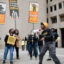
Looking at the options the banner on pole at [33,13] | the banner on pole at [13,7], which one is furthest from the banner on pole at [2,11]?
the banner on pole at [33,13]

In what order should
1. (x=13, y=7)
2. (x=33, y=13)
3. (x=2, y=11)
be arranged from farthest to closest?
(x=33, y=13) → (x=13, y=7) → (x=2, y=11)

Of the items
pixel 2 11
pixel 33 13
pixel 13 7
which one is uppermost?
pixel 13 7

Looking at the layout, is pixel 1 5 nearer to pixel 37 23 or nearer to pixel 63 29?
pixel 37 23

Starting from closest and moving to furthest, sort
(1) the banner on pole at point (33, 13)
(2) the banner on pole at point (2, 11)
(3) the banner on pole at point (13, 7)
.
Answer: (2) the banner on pole at point (2, 11)
(3) the banner on pole at point (13, 7)
(1) the banner on pole at point (33, 13)

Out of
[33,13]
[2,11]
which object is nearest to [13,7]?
[2,11]

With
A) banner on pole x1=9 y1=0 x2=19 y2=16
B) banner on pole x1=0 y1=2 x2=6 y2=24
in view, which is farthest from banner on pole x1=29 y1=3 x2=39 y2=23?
banner on pole x1=0 y1=2 x2=6 y2=24

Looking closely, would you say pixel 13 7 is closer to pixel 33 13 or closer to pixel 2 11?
pixel 2 11

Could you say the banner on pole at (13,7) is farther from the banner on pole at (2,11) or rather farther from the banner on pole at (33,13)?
the banner on pole at (33,13)

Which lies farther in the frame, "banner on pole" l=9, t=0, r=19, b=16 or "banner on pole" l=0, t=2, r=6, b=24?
"banner on pole" l=9, t=0, r=19, b=16

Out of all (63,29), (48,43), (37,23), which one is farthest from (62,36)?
(48,43)

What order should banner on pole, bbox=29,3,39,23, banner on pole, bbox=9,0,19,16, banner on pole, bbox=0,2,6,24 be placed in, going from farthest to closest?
1. banner on pole, bbox=29,3,39,23
2. banner on pole, bbox=9,0,19,16
3. banner on pole, bbox=0,2,6,24

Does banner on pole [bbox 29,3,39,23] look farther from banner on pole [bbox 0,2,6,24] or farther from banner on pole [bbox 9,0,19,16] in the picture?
banner on pole [bbox 0,2,6,24]

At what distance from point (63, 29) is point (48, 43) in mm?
35934

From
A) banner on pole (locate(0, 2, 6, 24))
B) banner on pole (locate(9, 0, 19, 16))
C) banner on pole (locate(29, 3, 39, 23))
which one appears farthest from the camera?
banner on pole (locate(29, 3, 39, 23))
